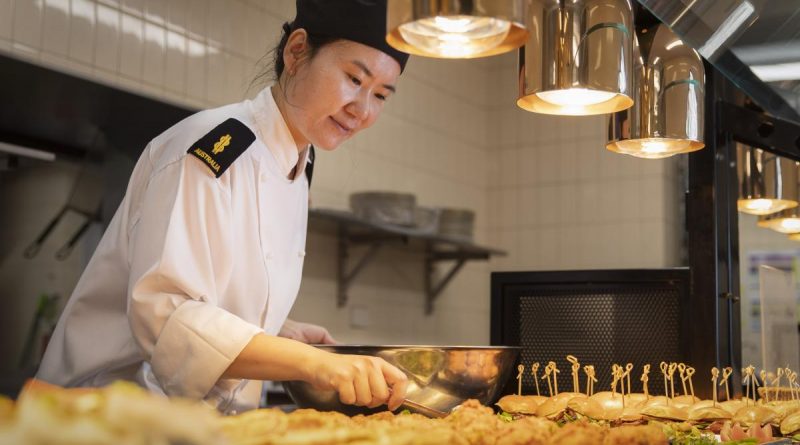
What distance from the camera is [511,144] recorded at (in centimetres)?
604

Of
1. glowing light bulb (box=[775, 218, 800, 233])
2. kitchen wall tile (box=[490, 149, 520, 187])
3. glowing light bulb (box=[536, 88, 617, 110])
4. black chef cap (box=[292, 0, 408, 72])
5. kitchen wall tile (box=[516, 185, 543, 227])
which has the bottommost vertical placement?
glowing light bulb (box=[775, 218, 800, 233])

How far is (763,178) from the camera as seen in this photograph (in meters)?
2.43

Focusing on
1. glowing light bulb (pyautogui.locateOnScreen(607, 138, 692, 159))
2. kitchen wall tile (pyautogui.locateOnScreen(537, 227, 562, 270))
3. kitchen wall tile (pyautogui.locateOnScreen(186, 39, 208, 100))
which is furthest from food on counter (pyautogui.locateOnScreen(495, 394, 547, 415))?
kitchen wall tile (pyautogui.locateOnScreen(537, 227, 562, 270))

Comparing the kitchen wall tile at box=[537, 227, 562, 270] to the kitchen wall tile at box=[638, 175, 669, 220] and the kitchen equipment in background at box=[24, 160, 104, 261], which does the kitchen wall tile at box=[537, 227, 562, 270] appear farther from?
→ the kitchen equipment in background at box=[24, 160, 104, 261]

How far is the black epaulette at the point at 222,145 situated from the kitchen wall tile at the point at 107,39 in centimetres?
185

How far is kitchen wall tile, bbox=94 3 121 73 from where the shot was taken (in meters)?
3.26

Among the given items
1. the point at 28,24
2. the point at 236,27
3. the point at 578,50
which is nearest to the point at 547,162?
the point at 236,27

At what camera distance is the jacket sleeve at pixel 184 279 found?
1330 millimetres

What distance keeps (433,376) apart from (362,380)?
→ 0.23 meters

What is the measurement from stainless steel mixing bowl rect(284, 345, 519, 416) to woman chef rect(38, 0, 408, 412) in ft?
0.46

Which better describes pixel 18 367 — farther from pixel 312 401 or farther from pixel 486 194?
pixel 486 194

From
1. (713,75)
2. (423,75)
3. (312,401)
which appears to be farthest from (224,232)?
(423,75)

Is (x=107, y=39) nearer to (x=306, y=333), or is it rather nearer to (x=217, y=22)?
(x=217, y=22)

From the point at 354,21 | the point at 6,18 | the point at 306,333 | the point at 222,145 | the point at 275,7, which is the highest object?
the point at 275,7
